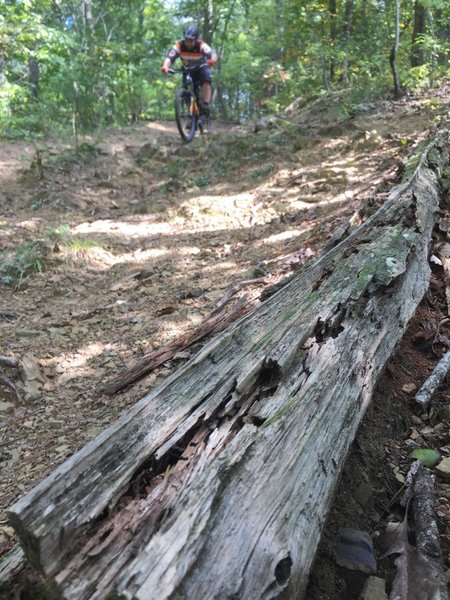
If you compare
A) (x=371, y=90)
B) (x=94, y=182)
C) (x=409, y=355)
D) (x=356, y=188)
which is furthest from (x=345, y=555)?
(x=371, y=90)

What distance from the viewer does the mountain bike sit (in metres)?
8.59

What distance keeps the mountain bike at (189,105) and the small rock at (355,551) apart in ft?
27.0

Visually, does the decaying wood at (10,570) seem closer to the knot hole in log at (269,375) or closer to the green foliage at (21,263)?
the knot hole in log at (269,375)

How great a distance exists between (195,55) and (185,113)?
40.0 inches

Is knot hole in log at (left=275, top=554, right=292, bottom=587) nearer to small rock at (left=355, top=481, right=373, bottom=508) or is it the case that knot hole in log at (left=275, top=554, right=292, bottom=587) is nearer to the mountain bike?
small rock at (left=355, top=481, right=373, bottom=508)

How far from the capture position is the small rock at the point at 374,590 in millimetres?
1436

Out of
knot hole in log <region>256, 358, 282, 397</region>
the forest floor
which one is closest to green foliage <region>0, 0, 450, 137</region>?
the forest floor

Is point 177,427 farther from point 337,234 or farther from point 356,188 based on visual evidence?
point 356,188

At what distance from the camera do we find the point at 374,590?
146 centimetres

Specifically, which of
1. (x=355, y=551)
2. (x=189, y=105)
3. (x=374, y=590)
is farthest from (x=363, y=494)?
(x=189, y=105)

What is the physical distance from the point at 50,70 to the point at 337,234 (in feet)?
26.6

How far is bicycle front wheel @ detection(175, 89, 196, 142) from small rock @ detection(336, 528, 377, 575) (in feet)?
27.0

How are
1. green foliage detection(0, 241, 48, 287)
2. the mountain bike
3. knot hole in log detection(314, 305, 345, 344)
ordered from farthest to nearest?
the mountain bike → green foliage detection(0, 241, 48, 287) → knot hole in log detection(314, 305, 345, 344)

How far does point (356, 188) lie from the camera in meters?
5.67
